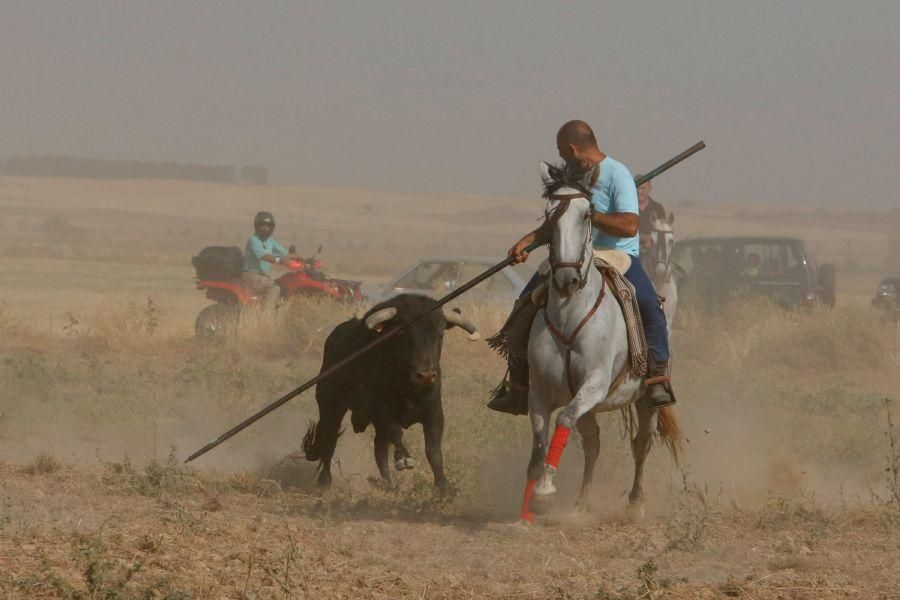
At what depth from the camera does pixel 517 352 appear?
984cm

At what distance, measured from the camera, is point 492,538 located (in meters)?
8.92

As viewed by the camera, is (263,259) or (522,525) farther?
(263,259)

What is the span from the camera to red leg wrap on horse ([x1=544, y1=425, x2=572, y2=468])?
9031 mm

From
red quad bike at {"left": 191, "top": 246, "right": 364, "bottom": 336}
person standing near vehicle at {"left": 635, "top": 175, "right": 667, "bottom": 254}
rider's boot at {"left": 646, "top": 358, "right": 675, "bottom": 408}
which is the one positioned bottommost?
rider's boot at {"left": 646, "top": 358, "right": 675, "bottom": 408}

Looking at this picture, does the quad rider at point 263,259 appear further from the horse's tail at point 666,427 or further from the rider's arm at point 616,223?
the rider's arm at point 616,223

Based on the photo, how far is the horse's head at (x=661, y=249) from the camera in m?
15.9

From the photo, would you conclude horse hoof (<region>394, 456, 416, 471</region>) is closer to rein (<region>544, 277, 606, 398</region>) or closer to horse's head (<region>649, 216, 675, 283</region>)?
rein (<region>544, 277, 606, 398</region>)

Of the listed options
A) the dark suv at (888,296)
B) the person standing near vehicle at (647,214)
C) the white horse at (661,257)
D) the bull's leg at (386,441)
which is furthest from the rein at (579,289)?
the dark suv at (888,296)

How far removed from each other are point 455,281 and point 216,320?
373cm

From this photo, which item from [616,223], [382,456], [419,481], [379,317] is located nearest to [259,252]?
[382,456]

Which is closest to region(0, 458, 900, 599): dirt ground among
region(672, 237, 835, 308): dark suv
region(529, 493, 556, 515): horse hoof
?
region(529, 493, 556, 515): horse hoof

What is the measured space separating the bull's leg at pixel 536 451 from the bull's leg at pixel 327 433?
2.66m

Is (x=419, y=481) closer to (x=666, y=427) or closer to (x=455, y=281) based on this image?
(x=666, y=427)

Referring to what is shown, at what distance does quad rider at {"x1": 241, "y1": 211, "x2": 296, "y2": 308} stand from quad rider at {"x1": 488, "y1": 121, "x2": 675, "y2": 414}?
10632mm
